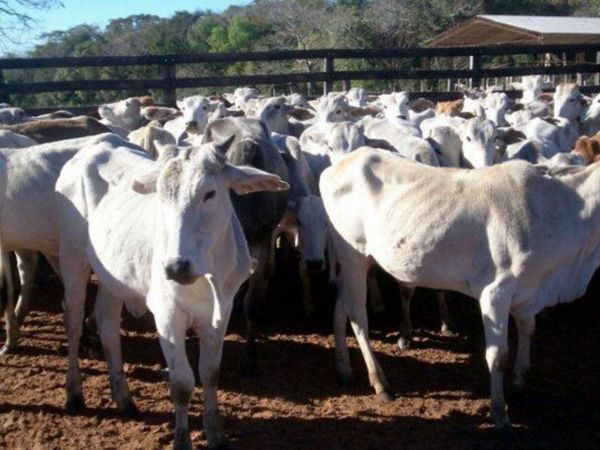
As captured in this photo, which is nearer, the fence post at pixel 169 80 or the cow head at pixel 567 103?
the cow head at pixel 567 103

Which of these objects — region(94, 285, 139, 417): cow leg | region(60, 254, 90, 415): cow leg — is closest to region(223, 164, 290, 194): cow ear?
region(94, 285, 139, 417): cow leg

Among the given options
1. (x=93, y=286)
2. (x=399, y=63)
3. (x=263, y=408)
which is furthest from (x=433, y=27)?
(x=263, y=408)

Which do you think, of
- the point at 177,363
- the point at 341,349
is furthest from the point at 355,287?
the point at 177,363

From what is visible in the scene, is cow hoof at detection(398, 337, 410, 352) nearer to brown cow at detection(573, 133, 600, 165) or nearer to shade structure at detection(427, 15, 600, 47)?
brown cow at detection(573, 133, 600, 165)

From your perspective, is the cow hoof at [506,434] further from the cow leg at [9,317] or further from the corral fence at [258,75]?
the corral fence at [258,75]

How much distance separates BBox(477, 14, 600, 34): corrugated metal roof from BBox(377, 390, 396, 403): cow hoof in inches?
1169

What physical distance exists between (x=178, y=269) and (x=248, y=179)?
2.44ft

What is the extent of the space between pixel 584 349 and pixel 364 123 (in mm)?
4591

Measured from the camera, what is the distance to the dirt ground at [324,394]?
535 centimetres

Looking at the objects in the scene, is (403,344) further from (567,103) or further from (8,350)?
(567,103)

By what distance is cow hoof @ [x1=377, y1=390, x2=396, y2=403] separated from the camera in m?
5.98

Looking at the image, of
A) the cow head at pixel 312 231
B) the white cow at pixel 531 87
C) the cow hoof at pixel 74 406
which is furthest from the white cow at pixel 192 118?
the white cow at pixel 531 87

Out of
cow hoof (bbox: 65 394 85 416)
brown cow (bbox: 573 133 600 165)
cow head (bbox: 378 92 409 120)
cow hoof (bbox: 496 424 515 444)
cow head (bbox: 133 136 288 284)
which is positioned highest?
cow head (bbox: 133 136 288 284)

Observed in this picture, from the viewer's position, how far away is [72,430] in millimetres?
5457
